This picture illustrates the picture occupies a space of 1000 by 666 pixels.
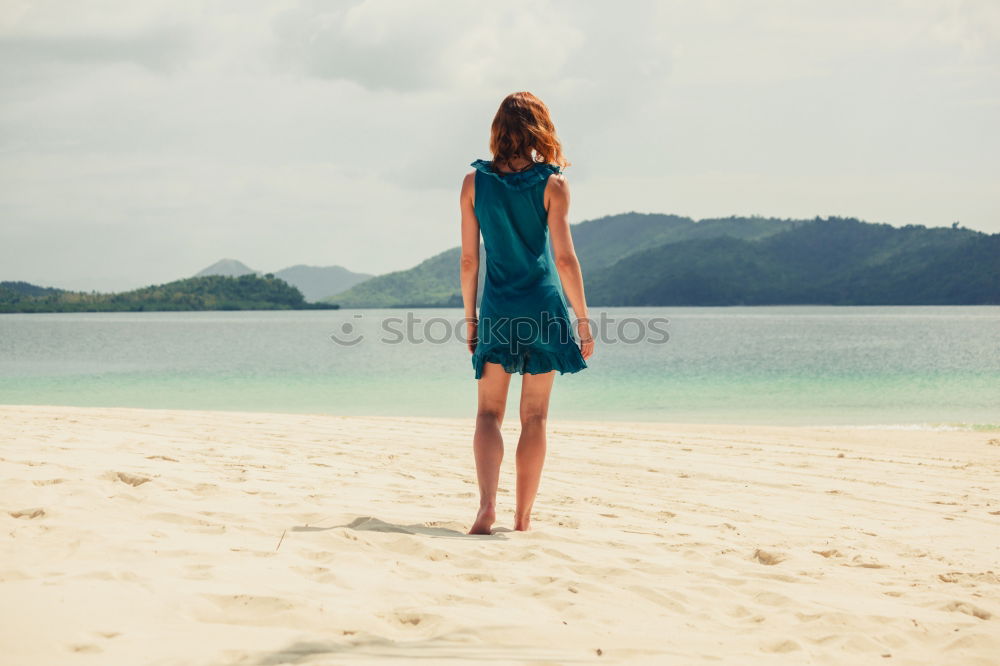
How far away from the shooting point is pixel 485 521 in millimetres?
4316

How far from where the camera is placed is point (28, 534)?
3666 millimetres

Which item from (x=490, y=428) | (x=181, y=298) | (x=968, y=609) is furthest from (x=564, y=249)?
(x=181, y=298)

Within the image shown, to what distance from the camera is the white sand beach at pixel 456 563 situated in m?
2.71

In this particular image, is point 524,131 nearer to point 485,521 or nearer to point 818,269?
point 485,521

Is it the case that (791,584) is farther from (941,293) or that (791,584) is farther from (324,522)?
(941,293)

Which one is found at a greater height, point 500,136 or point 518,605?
point 500,136

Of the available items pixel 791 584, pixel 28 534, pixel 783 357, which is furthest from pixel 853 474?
pixel 783 357

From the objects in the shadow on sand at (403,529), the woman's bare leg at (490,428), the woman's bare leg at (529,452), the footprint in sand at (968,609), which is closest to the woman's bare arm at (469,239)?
the woman's bare leg at (490,428)

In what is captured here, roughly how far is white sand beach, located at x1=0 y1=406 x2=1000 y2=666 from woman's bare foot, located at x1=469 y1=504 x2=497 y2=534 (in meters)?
→ 0.11

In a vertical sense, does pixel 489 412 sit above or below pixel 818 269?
below

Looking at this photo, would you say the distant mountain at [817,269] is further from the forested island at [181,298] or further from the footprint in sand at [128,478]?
the footprint in sand at [128,478]

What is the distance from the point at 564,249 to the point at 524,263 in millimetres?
223

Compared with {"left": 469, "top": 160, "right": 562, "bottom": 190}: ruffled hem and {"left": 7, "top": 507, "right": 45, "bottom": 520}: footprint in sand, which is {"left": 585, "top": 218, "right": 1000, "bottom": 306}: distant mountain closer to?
{"left": 469, "top": 160, "right": 562, "bottom": 190}: ruffled hem

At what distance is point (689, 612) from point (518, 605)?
2.22ft
